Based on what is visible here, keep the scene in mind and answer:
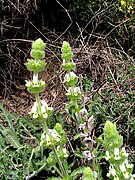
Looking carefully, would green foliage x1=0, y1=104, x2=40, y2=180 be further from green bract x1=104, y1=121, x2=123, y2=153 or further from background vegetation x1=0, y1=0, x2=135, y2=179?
green bract x1=104, y1=121, x2=123, y2=153

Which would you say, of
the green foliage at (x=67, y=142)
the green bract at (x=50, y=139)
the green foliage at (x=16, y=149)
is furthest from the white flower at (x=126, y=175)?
the green foliage at (x=16, y=149)

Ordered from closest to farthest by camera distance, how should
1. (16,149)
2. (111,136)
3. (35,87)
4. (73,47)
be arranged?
(111,136) < (35,87) < (16,149) < (73,47)

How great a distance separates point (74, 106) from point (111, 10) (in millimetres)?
1080

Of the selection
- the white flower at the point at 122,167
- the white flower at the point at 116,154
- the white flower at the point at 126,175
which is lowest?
the white flower at the point at 126,175

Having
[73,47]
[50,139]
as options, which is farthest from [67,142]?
[73,47]

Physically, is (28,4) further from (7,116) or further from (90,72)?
(7,116)

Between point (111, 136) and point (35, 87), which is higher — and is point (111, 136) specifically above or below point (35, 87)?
below

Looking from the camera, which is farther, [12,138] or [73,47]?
[73,47]

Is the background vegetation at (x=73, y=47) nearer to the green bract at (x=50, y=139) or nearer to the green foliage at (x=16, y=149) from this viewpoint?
the green foliage at (x=16, y=149)

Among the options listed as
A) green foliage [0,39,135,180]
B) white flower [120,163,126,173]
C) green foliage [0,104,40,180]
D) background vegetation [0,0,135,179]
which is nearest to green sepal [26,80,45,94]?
green foliage [0,39,135,180]

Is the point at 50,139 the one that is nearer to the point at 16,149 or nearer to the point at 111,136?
the point at 111,136

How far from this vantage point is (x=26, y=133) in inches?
65.6

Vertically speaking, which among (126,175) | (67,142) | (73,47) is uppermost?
(73,47)

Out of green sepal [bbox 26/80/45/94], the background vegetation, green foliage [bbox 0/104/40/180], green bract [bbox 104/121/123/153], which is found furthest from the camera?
the background vegetation
